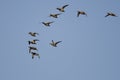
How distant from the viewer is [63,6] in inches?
2601

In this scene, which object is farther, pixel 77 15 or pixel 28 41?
pixel 28 41

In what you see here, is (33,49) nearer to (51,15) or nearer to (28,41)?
(28,41)

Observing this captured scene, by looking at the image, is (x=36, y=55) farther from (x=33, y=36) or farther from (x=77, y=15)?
(x=77, y=15)

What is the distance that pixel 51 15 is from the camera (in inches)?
2630

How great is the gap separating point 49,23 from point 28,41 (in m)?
4.52

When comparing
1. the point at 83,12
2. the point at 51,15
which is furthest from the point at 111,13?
the point at 51,15

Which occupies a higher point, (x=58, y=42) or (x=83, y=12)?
(x=83, y=12)

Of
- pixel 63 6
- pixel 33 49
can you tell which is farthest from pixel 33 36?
pixel 63 6

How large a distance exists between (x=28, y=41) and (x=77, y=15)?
9.80 meters

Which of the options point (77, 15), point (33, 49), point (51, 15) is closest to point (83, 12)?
point (77, 15)

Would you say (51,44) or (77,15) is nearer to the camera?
(77,15)

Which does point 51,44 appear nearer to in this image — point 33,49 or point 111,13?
point 33,49

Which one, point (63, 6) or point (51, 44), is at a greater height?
point (63, 6)

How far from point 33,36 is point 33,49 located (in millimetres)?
2166
